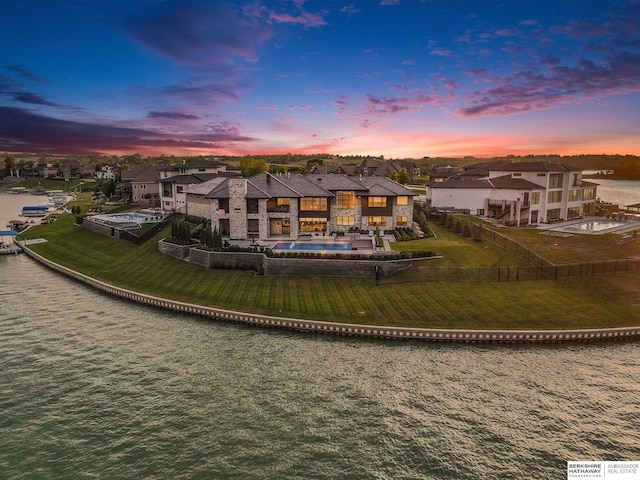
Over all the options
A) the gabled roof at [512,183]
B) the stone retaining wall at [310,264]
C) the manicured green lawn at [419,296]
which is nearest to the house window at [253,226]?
the stone retaining wall at [310,264]

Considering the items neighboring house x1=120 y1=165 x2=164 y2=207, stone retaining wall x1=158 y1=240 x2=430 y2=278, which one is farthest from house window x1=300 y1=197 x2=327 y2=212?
neighboring house x1=120 y1=165 x2=164 y2=207

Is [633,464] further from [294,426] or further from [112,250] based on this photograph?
[112,250]

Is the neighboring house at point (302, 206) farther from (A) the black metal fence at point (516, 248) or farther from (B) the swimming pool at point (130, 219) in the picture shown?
(B) the swimming pool at point (130, 219)

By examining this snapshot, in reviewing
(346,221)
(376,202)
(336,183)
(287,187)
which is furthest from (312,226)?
(376,202)

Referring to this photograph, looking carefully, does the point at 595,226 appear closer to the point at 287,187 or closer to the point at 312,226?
the point at 312,226

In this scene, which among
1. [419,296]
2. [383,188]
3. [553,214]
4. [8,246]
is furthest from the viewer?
[553,214]

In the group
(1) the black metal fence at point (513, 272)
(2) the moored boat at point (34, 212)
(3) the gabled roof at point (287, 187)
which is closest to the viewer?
(1) the black metal fence at point (513, 272)

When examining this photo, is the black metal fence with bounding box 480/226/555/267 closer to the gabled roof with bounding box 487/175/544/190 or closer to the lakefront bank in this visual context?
the lakefront bank
